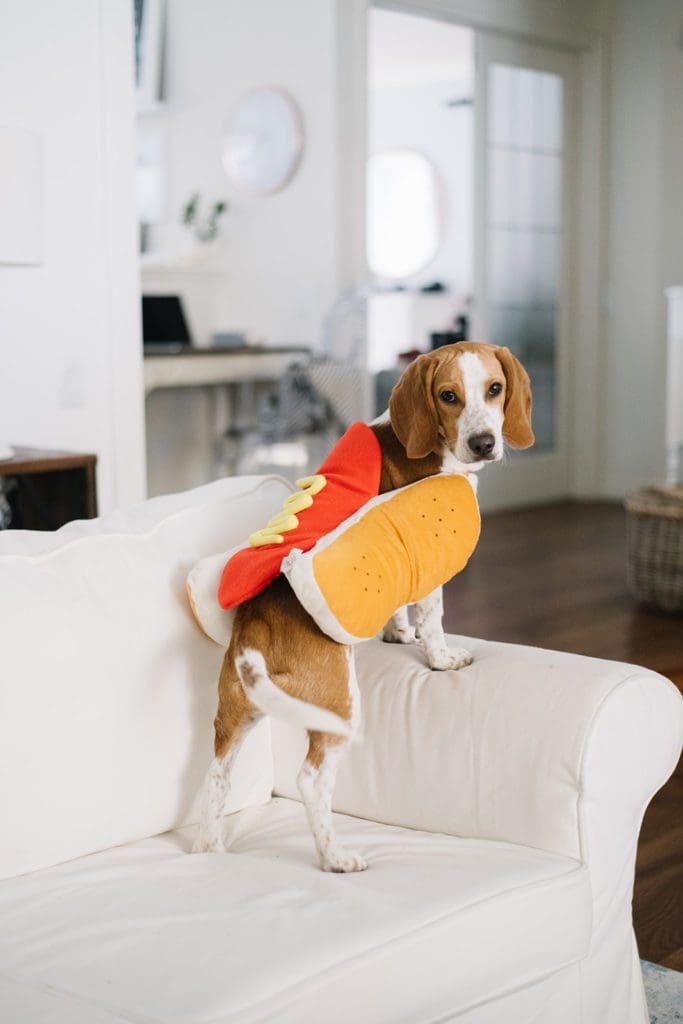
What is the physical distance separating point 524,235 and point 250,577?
5506 millimetres

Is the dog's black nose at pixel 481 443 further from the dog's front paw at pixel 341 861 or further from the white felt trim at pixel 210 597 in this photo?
the dog's front paw at pixel 341 861

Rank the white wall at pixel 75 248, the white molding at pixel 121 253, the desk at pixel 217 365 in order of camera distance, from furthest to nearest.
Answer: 1. the desk at pixel 217 365
2. the white molding at pixel 121 253
3. the white wall at pixel 75 248

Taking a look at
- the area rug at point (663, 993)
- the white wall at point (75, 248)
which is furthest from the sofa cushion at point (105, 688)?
the white wall at point (75, 248)

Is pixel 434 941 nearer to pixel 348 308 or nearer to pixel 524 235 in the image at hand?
pixel 348 308

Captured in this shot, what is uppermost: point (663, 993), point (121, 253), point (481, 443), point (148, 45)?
point (148, 45)

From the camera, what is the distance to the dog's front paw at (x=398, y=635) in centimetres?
199

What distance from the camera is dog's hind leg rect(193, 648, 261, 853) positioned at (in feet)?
5.40

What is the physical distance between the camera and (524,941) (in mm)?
1477

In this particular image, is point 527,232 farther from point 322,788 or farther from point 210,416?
point 322,788

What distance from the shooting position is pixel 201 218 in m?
6.35

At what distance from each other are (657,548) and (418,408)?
9.53ft

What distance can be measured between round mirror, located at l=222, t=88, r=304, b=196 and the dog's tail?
468cm

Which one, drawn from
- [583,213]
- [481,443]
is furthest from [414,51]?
[481,443]

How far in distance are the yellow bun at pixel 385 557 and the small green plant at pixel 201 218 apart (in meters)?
4.67
